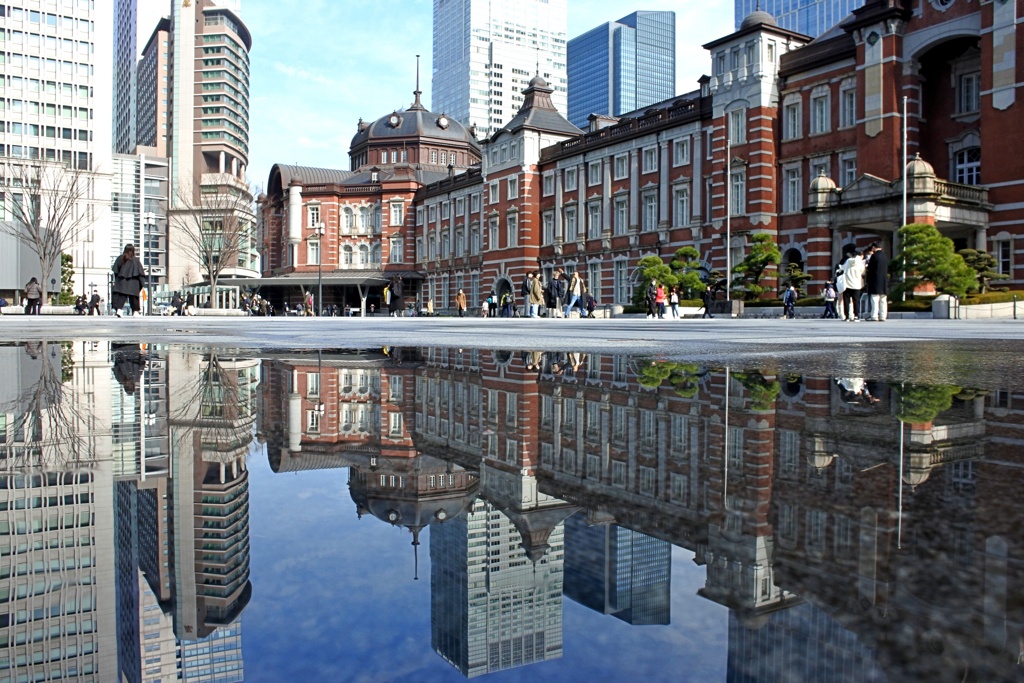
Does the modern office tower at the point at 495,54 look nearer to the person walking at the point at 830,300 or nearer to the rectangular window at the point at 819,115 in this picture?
the rectangular window at the point at 819,115

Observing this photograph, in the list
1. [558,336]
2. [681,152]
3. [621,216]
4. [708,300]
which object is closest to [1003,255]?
[708,300]

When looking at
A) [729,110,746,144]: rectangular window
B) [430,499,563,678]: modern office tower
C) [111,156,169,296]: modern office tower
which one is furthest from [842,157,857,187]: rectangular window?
[111,156,169,296]: modern office tower

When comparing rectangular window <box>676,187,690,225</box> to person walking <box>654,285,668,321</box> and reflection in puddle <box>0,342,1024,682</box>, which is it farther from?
reflection in puddle <box>0,342,1024,682</box>

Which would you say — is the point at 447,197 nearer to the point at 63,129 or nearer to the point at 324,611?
the point at 63,129

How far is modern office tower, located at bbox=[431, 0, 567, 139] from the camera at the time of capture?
156 metres

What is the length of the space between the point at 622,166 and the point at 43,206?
3994 centimetres

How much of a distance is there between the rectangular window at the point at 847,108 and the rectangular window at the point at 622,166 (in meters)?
12.6

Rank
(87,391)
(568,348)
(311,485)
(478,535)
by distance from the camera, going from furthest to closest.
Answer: (568,348)
(87,391)
(311,485)
(478,535)

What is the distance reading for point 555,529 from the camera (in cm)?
140

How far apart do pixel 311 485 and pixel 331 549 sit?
541 millimetres

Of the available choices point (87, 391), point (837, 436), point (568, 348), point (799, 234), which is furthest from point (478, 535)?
point (799, 234)

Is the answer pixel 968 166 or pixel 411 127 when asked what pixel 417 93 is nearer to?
pixel 411 127

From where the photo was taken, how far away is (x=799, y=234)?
3366 cm

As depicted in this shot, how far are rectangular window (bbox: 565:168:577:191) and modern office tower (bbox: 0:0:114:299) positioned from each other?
37962 mm
